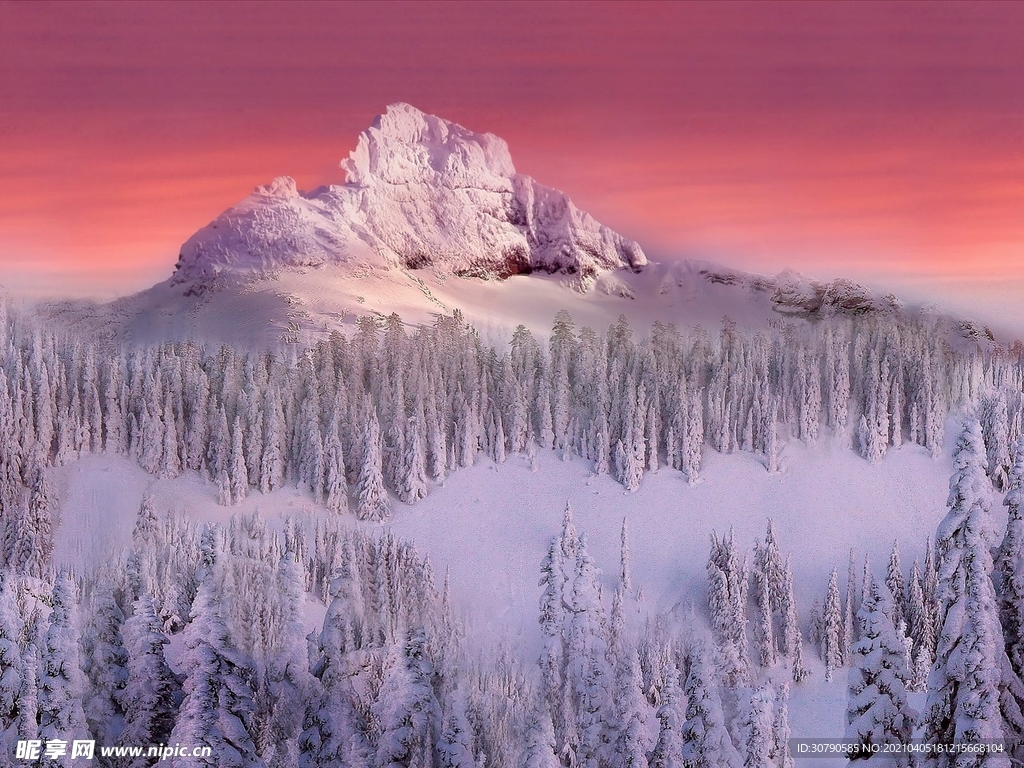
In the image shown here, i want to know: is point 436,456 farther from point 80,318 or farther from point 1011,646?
point 1011,646

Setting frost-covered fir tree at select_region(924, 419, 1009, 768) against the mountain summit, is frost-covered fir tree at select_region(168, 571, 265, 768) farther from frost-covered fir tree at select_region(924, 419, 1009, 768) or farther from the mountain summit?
the mountain summit

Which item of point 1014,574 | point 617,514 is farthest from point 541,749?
point 617,514

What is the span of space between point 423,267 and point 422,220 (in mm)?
6618

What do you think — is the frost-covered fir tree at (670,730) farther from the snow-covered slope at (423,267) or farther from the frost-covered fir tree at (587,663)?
the snow-covered slope at (423,267)

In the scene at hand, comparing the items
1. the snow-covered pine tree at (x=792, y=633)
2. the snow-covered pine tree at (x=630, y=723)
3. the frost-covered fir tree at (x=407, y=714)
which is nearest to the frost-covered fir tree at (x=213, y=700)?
the frost-covered fir tree at (x=407, y=714)

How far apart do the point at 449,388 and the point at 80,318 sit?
2135 cm

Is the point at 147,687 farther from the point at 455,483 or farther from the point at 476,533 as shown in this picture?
the point at 455,483

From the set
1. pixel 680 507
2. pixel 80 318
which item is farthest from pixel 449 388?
pixel 80 318

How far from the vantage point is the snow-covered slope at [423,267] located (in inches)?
2906

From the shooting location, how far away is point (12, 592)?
5309 centimetres

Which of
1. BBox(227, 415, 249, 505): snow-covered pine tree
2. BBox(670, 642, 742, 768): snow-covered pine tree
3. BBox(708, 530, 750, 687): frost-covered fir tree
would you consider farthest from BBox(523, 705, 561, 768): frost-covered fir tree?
BBox(227, 415, 249, 505): snow-covered pine tree

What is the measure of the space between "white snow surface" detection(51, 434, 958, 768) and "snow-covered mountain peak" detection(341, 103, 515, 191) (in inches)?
848

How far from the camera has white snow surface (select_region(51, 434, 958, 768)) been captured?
6444 cm

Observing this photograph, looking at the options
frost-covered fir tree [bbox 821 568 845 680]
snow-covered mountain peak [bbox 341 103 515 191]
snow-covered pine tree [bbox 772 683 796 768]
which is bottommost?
snow-covered pine tree [bbox 772 683 796 768]
